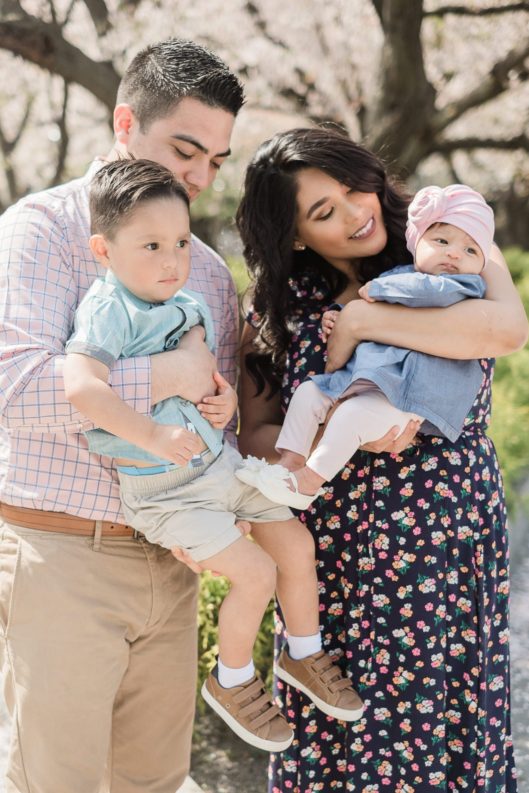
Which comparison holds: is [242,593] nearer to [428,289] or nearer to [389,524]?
[389,524]

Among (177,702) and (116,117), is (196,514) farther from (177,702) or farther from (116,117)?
(116,117)

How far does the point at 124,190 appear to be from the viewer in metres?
2.05

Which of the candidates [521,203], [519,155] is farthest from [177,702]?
[521,203]

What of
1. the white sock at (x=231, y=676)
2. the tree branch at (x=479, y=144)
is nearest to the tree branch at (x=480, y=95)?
the tree branch at (x=479, y=144)

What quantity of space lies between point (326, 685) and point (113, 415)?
3.15 feet

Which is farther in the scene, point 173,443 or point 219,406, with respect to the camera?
point 219,406

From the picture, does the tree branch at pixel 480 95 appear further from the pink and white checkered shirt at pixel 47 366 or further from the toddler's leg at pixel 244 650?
the toddler's leg at pixel 244 650

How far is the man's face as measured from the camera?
2385mm

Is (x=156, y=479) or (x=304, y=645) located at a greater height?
(x=156, y=479)

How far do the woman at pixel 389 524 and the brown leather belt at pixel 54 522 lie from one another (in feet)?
1.83

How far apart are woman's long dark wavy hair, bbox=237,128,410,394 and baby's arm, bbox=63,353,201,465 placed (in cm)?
65

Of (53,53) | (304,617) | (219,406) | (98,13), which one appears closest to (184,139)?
(219,406)

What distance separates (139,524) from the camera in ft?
7.11

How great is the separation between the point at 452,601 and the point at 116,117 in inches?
64.9
